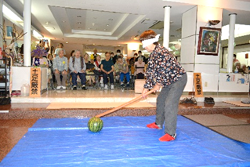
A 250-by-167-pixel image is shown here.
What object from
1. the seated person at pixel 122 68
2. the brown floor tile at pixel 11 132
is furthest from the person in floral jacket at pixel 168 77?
the seated person at pixel 122 68

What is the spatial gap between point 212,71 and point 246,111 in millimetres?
1876

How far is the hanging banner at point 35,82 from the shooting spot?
4637 mm

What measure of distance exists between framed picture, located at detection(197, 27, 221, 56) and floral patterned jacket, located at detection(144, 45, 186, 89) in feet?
13.5

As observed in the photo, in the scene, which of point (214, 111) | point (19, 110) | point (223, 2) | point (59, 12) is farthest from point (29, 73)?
point (223, 2)

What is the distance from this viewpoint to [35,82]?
15.4 ft

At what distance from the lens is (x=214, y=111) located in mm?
4508

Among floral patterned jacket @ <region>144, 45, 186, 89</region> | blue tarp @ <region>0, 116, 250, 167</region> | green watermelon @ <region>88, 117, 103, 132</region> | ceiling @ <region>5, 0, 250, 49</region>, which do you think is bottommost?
blue tarp @ <region>0, 116, 250, 167</region>

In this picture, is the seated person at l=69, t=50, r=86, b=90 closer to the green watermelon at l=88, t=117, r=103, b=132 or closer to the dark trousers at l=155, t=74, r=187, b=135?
the green watermelon at l=88, t=117, r=103, b=132

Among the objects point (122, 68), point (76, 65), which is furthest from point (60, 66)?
point (122, 68)

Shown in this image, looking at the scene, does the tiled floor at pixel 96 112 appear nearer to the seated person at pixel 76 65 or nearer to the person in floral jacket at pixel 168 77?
the person in floral jacket at pixel 168 77

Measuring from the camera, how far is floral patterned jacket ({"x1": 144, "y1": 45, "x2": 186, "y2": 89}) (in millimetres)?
2486

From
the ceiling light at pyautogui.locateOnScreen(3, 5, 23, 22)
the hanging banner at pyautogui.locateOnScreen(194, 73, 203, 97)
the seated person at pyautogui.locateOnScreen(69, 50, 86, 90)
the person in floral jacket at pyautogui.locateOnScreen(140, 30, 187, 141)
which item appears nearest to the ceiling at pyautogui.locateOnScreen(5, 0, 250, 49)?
the ceiling light at pyautogui.locateOnScreen(3, 5, 23, 22)

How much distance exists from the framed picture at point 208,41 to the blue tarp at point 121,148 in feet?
12.8

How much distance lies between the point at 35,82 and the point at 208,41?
545 cm
